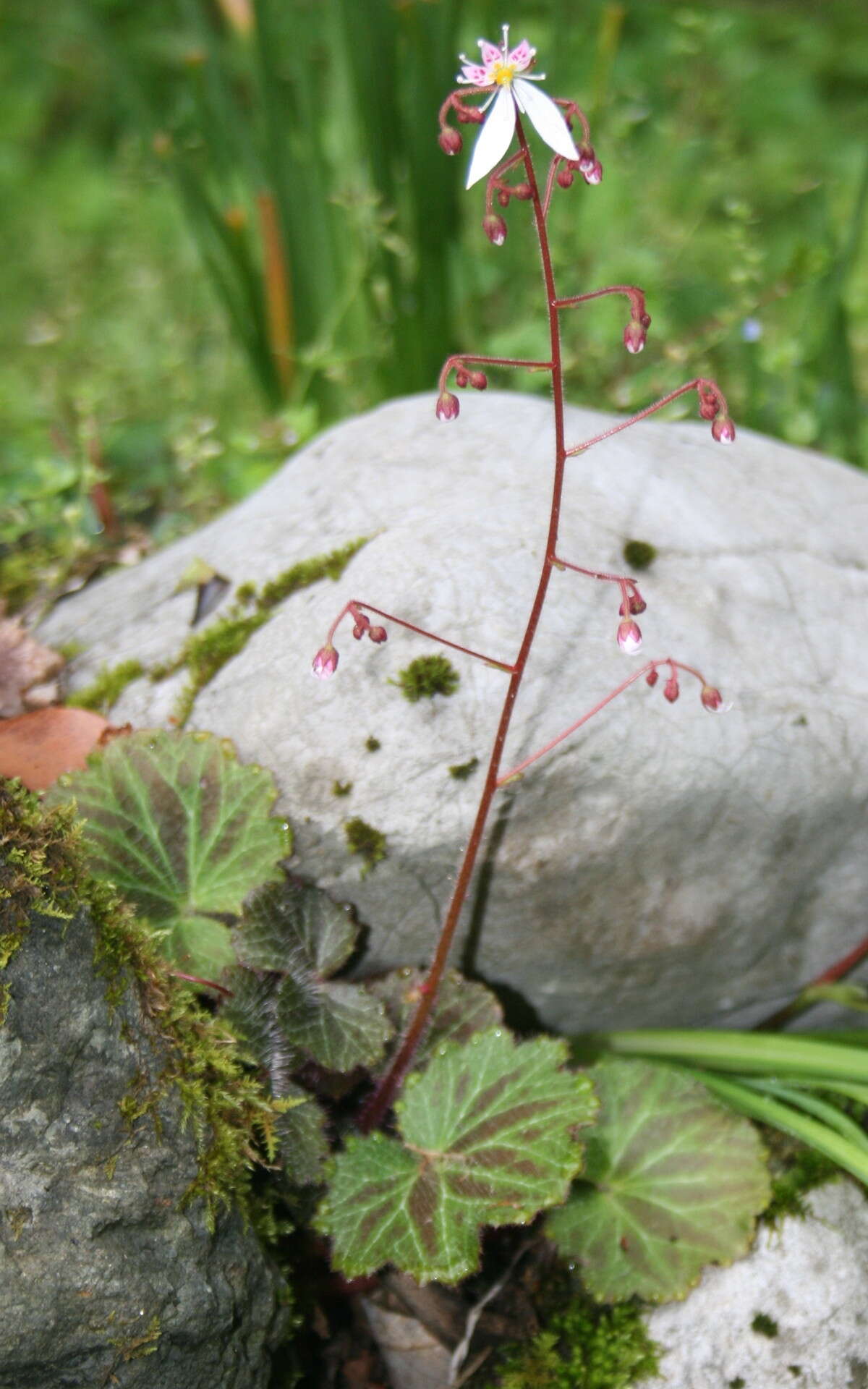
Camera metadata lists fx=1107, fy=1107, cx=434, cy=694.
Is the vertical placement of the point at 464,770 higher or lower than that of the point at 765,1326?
higher

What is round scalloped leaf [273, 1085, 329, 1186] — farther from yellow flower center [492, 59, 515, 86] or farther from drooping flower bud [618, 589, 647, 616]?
yellow flower center [492, 59, 515, 86]

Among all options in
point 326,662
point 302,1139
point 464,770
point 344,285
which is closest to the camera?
point 326,662

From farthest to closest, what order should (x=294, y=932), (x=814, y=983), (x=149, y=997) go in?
(x=814, y=983), (x=294, y=932), (x=149, y=997)

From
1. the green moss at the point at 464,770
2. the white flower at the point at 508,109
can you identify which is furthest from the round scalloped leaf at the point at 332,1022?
the white flower at the point at 508,109

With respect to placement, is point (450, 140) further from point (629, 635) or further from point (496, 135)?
point (629, 635)

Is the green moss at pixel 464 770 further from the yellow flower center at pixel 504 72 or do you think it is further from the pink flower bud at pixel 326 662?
the yellow flower center at pixel 504 72

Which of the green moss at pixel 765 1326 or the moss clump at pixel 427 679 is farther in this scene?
the moss clump at pixel 427 679

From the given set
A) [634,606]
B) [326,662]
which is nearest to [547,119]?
[634,606]
